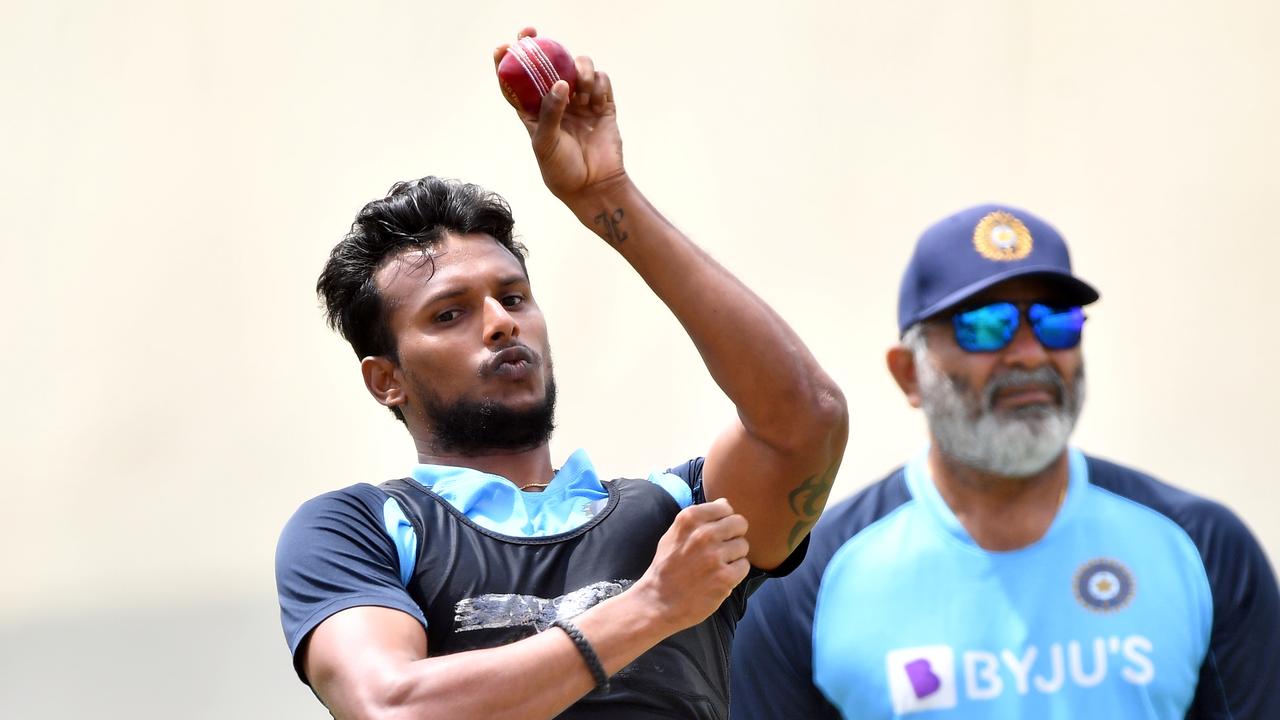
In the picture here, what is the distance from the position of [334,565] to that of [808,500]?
72 centimetres

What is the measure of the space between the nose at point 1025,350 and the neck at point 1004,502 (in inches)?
7.3

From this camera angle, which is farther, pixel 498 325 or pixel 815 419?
pixel 498 325

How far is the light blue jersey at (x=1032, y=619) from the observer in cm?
234

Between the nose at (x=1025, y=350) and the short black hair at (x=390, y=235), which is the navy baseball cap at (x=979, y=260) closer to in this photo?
the nose at (x=1025, y=350)

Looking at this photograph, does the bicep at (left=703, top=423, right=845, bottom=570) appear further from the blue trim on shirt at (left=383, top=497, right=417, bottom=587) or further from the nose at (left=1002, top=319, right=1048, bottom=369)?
the blue trim on shirt at (left=383, top=497, right=417, bottom=587)

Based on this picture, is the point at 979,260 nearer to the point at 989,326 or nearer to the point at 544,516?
the point at 989,326

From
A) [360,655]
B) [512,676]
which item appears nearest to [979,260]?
[512,676]

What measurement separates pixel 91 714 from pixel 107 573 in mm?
415

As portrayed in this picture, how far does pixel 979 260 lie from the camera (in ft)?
8.30

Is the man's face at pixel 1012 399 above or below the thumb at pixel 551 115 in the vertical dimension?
below

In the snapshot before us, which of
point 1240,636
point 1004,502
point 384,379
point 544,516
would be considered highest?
point 384,379

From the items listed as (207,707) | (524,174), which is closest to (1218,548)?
(524,174)

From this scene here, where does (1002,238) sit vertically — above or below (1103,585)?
above

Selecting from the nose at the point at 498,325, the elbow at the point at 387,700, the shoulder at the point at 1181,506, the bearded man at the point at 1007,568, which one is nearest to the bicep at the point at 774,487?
the bearded man at the point at 1007,568
